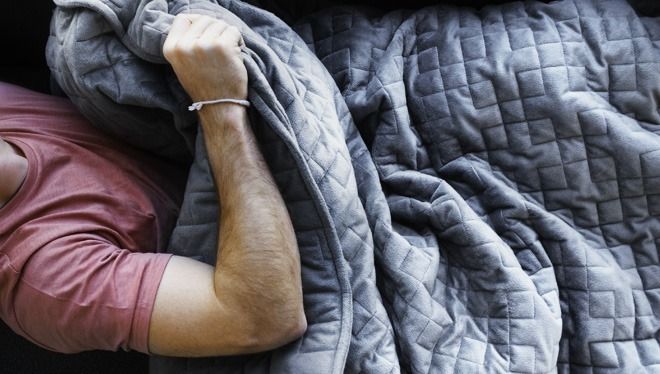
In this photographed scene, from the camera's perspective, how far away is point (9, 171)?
33.8 inches

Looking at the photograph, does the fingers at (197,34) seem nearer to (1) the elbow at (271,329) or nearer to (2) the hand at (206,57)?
(2) the hand at (206,57)

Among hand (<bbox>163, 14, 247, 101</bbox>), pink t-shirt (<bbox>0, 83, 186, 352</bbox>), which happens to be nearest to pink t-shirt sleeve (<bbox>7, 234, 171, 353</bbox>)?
pink t-shirt (<bbox>0, 83, 186, 352</bbox>)

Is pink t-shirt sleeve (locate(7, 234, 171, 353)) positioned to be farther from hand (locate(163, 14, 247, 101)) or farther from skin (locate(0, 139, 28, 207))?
hand (locate(163, 14, 247, 101))

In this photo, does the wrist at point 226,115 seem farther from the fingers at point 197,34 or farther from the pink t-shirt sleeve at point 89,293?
the pink t-shirt sleeve at point 89,293

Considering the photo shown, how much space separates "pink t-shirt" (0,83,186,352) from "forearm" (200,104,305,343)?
9 centimetres

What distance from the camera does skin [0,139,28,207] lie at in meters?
0.85

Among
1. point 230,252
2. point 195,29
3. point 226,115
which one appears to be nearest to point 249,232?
point 230,252

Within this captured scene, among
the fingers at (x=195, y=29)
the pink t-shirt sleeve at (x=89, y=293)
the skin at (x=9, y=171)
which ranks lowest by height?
the pink t-shirt sleeve at (x=89, y=293)

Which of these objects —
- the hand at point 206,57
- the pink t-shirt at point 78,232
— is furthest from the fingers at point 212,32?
the pink t-shirt at point 78,232

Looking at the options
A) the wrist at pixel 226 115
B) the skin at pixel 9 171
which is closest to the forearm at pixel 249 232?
the wrist at pixel 226 115

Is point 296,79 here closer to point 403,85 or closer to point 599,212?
point 403,85

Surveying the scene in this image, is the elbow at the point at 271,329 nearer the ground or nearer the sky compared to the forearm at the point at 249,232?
nearer the ground

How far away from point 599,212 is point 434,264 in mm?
266

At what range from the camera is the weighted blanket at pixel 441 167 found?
853mm
